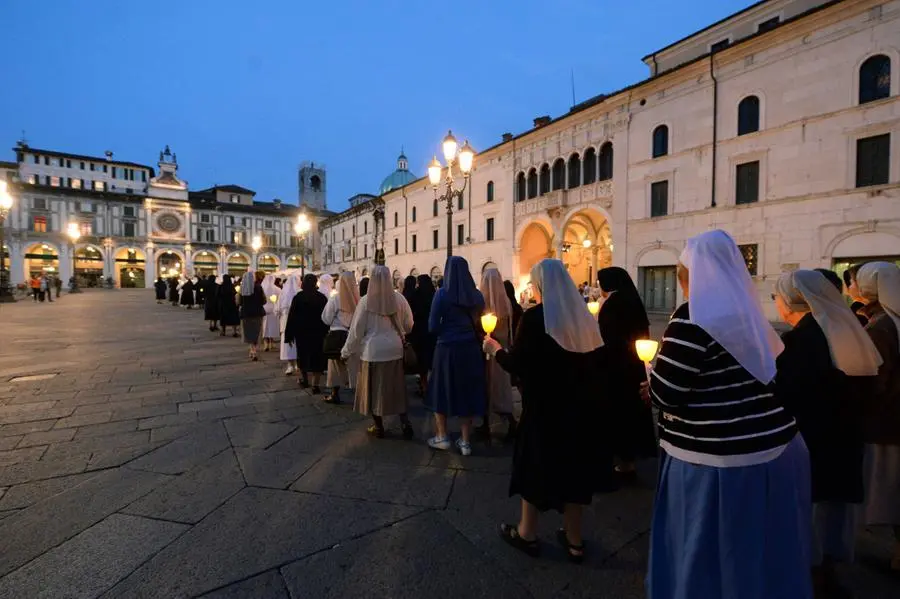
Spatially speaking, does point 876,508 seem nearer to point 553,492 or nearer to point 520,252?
point 553,492

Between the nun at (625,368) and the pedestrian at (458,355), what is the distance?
123 cm

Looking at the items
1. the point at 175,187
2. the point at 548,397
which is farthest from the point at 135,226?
the point at 548,397

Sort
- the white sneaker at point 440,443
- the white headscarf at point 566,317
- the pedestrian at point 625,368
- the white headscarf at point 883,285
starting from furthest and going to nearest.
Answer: the white sneaker at point 440,443 < the pedestrian at point 625,368 < the white headscarf at point 883,285 < the white headscarf at point 566,317

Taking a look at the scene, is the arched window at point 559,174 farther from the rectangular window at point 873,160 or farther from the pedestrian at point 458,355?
the pedestrian at point 458,355

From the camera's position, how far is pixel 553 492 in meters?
2.60

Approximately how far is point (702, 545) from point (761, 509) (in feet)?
0.89

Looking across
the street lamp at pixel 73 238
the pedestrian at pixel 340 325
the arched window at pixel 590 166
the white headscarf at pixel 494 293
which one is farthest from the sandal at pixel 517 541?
the street lamp at pixel 73 238

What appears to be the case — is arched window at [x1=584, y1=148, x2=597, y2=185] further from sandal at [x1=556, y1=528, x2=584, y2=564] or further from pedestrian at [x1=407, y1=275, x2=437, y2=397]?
sandal at [x1=556, y1=528, x2=584, y2=564]

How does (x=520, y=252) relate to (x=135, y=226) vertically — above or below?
below

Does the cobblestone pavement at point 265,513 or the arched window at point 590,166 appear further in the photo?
the arched window at point 590,166

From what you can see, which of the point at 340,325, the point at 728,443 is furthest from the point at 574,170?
the point at 728,443

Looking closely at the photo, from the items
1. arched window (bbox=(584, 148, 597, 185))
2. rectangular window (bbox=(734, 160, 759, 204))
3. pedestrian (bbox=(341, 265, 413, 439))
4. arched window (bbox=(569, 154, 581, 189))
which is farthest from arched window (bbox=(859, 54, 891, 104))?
pedestrian (bbox=(341, 265, 413, 439))

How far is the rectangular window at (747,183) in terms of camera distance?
694 inches

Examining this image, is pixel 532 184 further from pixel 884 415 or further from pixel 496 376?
pixel 884 415
